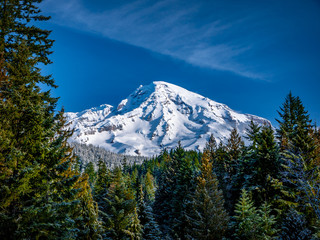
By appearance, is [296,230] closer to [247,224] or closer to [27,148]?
[247,224]

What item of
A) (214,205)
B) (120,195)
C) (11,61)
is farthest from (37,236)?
(214,205)

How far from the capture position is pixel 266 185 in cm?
1988

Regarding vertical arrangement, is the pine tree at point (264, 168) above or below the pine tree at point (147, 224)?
above

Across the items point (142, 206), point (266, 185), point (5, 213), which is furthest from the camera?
point (142, 206)

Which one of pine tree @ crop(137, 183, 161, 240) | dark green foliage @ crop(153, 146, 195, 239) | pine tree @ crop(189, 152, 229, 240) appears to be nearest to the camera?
pine tree @ crop(189, 152, 229, 240)

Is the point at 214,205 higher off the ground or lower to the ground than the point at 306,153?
lower

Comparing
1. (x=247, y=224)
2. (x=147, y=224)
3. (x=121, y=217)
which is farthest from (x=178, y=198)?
(x=247, y=224)

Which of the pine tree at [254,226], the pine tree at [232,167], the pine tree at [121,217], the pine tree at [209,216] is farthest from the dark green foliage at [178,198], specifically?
the pine tree at [254,226]

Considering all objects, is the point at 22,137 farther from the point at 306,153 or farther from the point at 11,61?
the point at 306,153

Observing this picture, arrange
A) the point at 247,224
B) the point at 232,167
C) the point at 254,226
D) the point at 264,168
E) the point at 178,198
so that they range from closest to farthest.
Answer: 1. the point at 254,226
2. the point at 247,224
3. the point at 264,168
4. the point at 178,198
5. the point at 232,167

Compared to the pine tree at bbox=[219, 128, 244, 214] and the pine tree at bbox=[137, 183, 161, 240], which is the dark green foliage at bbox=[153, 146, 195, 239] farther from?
the pine tree at bbox=[219, 128, 244, 214]

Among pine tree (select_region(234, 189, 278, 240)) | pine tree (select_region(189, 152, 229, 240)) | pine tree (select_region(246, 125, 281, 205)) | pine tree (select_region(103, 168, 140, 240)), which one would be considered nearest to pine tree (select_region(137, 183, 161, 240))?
pine tree (select_region(103, 168, 140, 240))

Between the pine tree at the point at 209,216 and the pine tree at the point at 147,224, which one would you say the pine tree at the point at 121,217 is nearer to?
the pine tree at the point at 147,224

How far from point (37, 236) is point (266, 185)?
1937 centimetres
